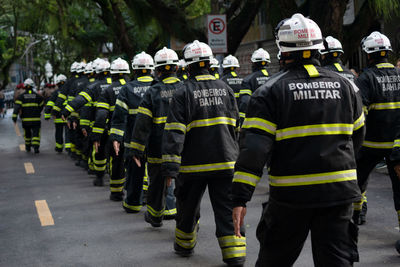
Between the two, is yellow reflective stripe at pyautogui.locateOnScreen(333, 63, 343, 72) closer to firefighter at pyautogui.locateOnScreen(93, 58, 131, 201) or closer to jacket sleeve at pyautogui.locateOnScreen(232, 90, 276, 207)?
firefighter at pyautogui.locateOnScreen(93, 58, 131, 201)

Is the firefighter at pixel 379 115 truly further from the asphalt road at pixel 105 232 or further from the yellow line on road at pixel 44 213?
the yellow line on road at pixel 44 213

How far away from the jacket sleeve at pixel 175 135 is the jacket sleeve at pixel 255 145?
1966 mm

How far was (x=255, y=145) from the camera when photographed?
3.74m

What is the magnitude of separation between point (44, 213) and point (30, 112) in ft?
29.4

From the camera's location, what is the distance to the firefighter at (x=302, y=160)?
12.3 ft

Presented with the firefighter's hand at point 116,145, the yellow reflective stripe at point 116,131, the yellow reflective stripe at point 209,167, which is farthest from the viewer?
the firefighter's hand at point 116,145

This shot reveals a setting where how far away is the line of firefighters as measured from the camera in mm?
3773

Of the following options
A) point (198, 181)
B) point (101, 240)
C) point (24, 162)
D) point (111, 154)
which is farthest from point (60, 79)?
point (198, 181)

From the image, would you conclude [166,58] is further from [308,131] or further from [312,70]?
[308,131]

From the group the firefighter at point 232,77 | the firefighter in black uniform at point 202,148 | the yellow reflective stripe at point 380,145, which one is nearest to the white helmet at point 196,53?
the firefighter in black uniform at point 202,148

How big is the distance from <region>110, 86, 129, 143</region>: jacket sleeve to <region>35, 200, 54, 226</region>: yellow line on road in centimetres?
132

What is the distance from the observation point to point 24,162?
15.2m

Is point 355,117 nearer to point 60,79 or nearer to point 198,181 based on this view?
point 198,181

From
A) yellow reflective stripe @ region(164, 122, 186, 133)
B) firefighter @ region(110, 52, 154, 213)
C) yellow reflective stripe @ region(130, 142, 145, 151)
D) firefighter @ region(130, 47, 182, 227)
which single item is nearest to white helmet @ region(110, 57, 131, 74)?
firefighter @ region(110, 52, 154, 213)
